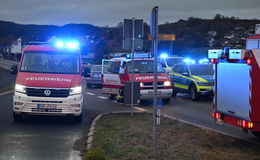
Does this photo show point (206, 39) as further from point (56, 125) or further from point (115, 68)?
point (56, 125)

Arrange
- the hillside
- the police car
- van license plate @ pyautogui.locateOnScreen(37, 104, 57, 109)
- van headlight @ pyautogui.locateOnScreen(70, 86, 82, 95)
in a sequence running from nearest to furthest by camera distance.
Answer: van license plate @ pyautogui.locateOnScreen(37, 104, 57, 109) < van headlight @ pyautogui.locateOnScreen(70, 86, 82, 95) < the police car < the hillside

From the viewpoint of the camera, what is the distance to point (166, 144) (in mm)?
9398

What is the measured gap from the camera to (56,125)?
513 inches

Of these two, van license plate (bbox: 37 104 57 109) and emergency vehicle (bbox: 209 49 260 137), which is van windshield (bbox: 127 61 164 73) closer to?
van license plate (bbox: 37 104 57 109)

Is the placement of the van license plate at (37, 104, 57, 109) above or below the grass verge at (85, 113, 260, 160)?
above

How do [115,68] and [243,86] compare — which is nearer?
[243,86]

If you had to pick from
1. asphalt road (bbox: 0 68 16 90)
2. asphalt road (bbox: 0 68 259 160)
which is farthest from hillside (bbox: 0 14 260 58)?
asphalt road (bbox: 0 68 259 160)

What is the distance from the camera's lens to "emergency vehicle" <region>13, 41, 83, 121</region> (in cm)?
1256

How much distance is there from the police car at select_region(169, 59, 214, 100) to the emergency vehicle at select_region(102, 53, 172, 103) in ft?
6.04

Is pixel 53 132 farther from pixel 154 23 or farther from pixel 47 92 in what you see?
pixel 154 23

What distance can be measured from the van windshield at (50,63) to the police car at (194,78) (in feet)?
26.0

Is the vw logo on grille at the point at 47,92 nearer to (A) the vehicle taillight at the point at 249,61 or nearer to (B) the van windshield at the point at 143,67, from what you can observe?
(A) the vehicle taillight at the point at 249,61

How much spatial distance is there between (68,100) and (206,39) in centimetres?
3568

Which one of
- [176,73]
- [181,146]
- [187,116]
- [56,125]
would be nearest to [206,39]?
[176,73]
